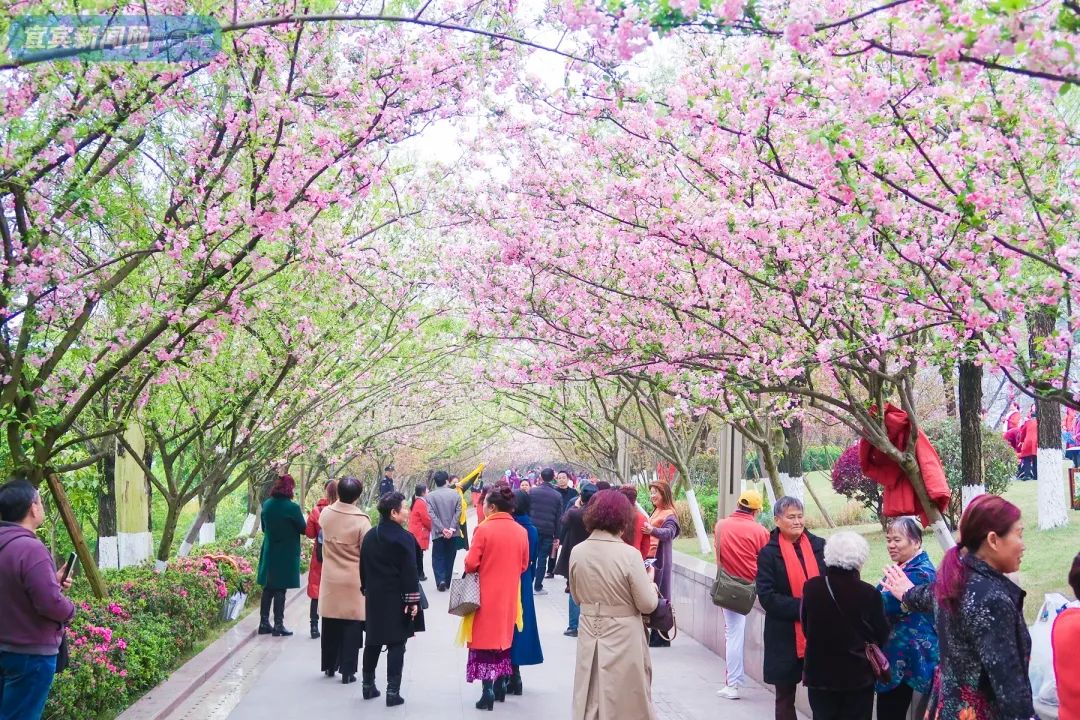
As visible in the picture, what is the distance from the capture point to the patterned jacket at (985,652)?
159 inches

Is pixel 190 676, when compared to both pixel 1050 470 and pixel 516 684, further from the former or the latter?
pixel 1050 470

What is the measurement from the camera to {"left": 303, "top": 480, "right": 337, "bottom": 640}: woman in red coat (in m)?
11.5

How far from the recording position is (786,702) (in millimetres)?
6980

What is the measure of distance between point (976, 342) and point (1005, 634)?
3.15 metres

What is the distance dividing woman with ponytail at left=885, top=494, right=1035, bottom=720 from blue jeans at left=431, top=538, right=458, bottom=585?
552 inches

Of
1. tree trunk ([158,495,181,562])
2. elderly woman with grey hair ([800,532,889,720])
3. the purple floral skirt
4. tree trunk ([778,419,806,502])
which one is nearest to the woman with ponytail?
elderly woman with grey hair ([800,532,889,720])

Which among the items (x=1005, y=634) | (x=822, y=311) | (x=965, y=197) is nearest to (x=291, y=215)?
(x=822, y=311)

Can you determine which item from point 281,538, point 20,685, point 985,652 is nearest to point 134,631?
point 281,538

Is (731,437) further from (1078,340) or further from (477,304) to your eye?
(1078,340)

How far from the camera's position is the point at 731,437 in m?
15.5

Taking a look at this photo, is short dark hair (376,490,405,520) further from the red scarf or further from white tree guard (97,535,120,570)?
white tree guard (97,535,120,570)

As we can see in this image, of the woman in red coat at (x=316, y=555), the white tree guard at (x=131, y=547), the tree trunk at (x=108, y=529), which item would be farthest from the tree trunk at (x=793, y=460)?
the tree trunk at (x=108, y=529)

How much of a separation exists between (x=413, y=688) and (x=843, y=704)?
4.81 m

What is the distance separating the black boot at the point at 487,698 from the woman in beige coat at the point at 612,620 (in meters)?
2.43
